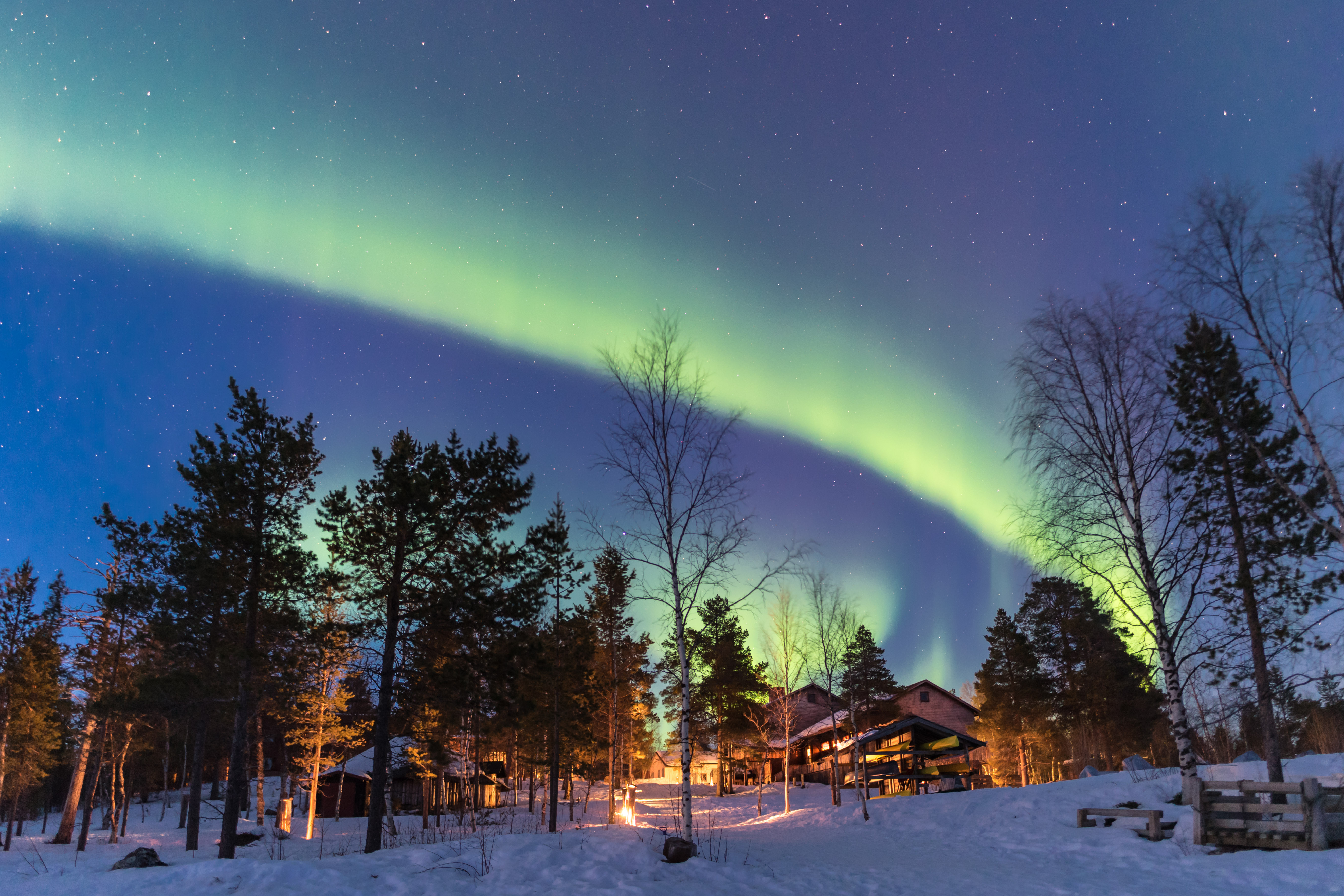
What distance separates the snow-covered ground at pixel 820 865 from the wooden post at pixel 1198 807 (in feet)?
1.14

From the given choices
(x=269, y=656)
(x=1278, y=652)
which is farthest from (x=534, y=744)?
(x=1278, y=652)

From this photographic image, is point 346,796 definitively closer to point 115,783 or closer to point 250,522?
point 115,783

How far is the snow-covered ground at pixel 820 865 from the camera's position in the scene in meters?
10.1

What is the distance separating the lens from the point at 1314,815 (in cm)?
1206

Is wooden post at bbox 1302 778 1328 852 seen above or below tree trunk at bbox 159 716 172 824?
above

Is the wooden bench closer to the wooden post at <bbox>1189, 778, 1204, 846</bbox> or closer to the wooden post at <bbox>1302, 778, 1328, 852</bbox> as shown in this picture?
the wooden post at <bbox>1189, 778, 1204, 846</bbox>

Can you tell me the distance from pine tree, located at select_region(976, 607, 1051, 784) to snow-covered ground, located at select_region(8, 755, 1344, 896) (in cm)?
1904

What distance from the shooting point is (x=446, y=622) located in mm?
20656

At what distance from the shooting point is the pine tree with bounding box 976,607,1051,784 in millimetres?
41656

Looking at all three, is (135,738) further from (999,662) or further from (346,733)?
(999,662)

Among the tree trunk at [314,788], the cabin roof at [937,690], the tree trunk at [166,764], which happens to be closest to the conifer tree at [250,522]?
the tree trunk at [314,788]

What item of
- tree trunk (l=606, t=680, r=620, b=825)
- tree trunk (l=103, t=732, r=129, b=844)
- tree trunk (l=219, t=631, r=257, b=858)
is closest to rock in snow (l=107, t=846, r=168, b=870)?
tree trunk (l=219, t=631, r=257, b=858)

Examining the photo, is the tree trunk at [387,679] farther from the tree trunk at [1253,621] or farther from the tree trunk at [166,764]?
the tree trunk at [1253,621]

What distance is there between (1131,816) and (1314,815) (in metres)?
5.19
